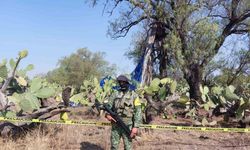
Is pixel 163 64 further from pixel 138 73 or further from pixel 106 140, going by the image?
pixel 106 140

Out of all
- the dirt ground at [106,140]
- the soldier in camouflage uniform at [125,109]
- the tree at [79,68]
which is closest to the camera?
the soldier in camouflage uniform at [125,109]

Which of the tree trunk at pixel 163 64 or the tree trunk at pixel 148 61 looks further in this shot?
the tree trunk at pixel 163 64

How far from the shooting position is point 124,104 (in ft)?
19.7

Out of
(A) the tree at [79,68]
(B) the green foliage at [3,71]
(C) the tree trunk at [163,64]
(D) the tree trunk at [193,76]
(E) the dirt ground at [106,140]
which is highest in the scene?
(A) the tree at [79,68]

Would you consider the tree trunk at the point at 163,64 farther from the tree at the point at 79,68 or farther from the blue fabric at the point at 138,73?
the tree at the point at 79,68

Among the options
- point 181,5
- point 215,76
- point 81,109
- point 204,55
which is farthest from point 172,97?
point 215,76

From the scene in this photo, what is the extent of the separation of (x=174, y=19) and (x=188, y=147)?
7.81 m

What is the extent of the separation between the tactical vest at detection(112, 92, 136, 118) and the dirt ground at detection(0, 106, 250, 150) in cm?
103

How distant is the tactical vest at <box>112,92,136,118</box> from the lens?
19.6 feet

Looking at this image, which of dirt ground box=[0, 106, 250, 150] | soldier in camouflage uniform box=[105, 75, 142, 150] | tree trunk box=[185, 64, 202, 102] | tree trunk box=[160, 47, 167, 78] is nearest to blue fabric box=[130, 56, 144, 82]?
tree trunk box=[160, 47, 167, 78]

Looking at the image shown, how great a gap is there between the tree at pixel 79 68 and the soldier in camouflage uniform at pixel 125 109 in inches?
1571

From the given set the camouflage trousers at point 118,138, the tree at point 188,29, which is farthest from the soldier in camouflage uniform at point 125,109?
the tree at point 188,29

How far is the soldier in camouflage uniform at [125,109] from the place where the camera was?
5.85 m

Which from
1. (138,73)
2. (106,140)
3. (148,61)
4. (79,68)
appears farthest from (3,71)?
(79,68)
